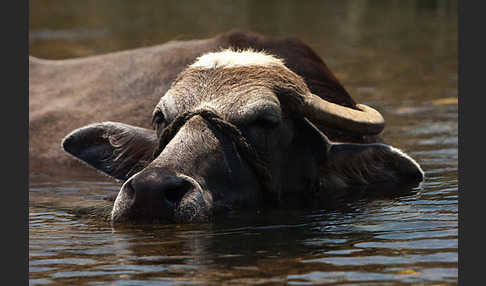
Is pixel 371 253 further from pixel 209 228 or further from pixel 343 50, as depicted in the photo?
pixel 343 50

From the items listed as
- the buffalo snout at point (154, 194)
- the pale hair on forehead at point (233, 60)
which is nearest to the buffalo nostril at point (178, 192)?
the buffalo snout at point (154, 194)

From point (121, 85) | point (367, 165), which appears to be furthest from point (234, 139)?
point (121, 85)

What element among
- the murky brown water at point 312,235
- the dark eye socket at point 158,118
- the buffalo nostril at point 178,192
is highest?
the dark eye socket at point 158,118

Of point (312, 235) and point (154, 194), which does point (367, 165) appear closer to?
point (312, 235)

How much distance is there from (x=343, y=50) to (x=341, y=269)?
13512mm

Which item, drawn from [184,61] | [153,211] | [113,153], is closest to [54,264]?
[153,211]

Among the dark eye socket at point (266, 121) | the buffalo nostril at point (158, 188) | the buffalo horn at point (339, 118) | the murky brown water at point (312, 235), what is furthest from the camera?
the buffalo horn at point (339, 118)

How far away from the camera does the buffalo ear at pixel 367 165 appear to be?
7523 millimetres

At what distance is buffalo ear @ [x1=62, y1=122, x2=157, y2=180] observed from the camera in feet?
25.6

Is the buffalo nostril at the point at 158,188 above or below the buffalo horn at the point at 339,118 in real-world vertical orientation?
below

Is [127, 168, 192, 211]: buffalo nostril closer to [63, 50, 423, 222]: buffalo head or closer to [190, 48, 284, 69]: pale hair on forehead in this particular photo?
[63, 50, 423, 222]: buffalo head

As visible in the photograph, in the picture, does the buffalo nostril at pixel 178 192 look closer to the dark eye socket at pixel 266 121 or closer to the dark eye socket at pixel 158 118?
the dark eye socket at pixel 266 121

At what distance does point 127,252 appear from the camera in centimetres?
544

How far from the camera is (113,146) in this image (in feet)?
26.0
